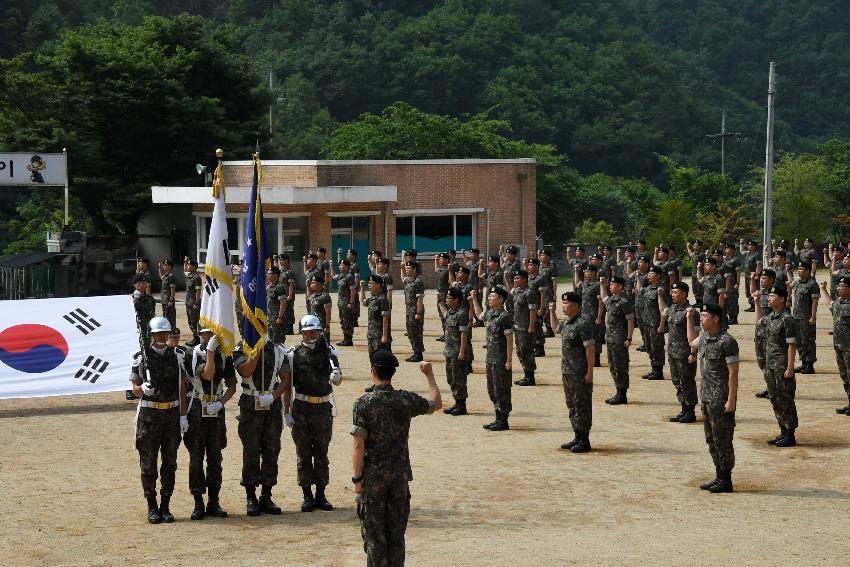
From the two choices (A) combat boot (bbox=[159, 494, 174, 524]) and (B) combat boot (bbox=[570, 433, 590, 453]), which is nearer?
(A) combat boot (bbox=[159, 494, 174, 524])

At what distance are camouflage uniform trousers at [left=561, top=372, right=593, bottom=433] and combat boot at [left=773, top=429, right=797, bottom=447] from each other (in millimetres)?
2301

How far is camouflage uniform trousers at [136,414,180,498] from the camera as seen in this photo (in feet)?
42.8

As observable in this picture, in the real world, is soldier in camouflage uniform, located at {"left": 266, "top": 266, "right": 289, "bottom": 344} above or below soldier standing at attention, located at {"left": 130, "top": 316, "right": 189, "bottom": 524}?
above

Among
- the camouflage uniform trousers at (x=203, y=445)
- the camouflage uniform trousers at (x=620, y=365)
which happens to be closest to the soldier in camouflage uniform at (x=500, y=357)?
the camouflage uniform trousers at (x=620, y=365)

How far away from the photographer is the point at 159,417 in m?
13.1

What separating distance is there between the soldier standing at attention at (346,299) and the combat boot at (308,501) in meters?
13.8

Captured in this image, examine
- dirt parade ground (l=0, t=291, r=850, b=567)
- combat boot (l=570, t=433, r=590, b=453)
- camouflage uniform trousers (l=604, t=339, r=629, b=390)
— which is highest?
camouflage uniform trousers (l=604, t=339, r=629, b=390)

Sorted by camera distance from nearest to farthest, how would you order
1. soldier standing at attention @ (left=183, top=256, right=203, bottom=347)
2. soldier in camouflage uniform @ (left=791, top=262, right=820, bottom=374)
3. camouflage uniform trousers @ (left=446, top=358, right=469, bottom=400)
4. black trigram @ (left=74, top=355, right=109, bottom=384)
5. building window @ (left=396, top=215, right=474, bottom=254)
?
black trigram @ (left=74, top=355, right=109, bottom=384) → camouflage uniform trousers @ (left=446, top=358, right=469, bottom=400) → soldier in camouflage uniform @ (left=791, top=262, right=820, bottom=374) → soldier standing at attention @ (left=183, top=256, right=203, bottom=347) → building window @ (left=396, top=215, right=474, bottom=254)

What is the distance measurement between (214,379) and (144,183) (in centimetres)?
3618

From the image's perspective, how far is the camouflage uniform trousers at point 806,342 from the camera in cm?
2275

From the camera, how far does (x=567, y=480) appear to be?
48.5ft

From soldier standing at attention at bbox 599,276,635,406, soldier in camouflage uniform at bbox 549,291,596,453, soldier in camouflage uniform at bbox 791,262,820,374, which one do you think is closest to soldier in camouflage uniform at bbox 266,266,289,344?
soldier standing at attention at bbox 599,276,635,406

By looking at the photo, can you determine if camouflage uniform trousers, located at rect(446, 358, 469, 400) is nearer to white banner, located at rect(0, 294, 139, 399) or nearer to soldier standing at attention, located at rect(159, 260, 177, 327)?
white banner, located at rect(0, 294, 139, 399)

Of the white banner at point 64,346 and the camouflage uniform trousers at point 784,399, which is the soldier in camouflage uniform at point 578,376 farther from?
the white banner at point 64,346
